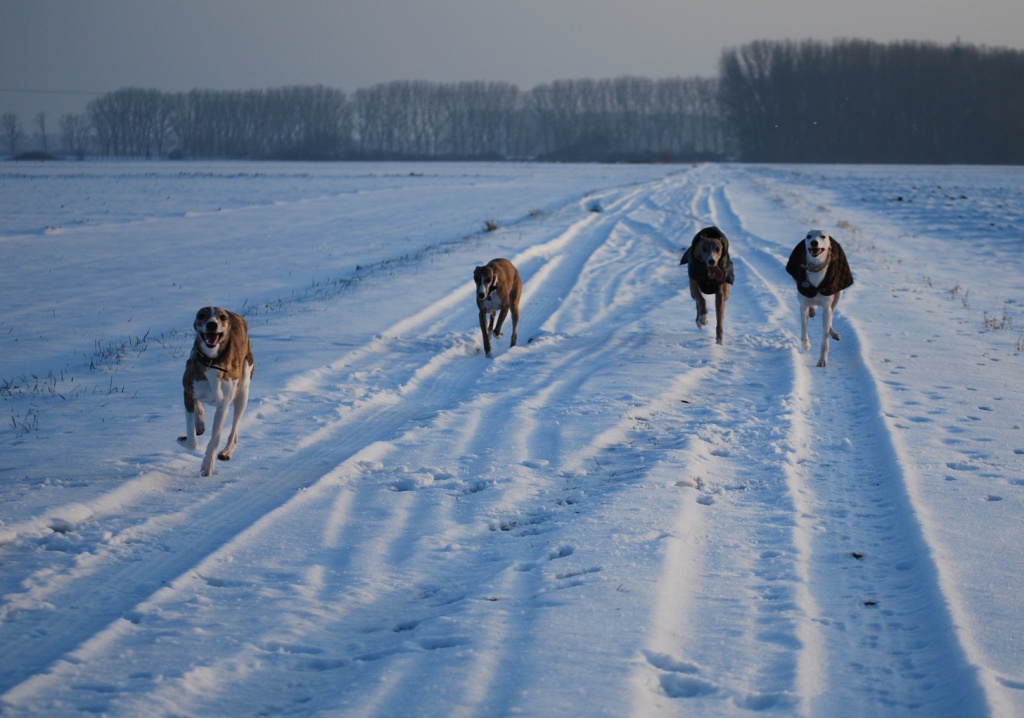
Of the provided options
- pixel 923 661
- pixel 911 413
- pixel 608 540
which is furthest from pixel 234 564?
pixel 911 413

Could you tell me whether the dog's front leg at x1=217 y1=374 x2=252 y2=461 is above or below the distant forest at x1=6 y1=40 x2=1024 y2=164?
below

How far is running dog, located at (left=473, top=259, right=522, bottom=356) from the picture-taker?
10.9 metres

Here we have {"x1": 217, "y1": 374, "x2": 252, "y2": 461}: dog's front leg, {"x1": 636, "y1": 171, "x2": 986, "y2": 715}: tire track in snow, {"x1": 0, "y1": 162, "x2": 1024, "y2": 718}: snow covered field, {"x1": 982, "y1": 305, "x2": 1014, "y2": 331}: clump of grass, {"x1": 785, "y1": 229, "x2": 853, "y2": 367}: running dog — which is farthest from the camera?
{"x1": 982, "y1": 305, "x2": 1014, "y2": 331}: clump of grass

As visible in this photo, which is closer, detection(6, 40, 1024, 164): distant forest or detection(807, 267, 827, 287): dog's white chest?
detection(807, 267, 827, 287): dog's white chest

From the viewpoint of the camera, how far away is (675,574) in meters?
4.82

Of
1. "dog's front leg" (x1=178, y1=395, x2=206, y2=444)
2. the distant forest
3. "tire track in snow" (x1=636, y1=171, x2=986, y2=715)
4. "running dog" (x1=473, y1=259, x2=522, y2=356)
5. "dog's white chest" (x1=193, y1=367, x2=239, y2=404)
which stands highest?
the distant forest

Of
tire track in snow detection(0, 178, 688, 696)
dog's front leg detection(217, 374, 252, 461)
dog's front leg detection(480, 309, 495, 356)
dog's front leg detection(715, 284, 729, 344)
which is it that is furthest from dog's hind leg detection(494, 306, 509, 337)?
dog's front leg detection(217, 374, 252, 461)

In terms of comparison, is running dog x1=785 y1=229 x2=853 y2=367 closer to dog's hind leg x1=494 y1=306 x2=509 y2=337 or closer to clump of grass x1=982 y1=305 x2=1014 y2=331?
clump of grass x1=982 y1=305 x2=1014 y2=331

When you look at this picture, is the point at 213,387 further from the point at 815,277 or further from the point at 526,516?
the point at 815,277

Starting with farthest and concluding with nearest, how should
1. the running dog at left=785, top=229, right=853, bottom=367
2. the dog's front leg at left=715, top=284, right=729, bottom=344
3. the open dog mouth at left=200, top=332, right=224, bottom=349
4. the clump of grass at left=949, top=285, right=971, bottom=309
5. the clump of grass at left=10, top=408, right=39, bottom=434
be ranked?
the clump of grass at left=949, top=285, right=971, bottom=309 < the dog's front leg at left=715, top=284, right=729, bottom=344 < the running dog at left=785, top=229, right=853, bottom=367 < the clump of grass at left=10, top=408, right=39, bottom=434 < the open dog mouth at left=200, top=332, right=224, bottom=349

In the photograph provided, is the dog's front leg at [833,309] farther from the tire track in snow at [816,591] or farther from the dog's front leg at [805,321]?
the tire track in snow at [816,591]

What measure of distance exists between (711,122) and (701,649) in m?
199

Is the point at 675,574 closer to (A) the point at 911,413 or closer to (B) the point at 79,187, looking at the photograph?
(A) the point at 911,413

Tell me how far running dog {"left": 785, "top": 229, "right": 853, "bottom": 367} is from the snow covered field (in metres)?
0.55
